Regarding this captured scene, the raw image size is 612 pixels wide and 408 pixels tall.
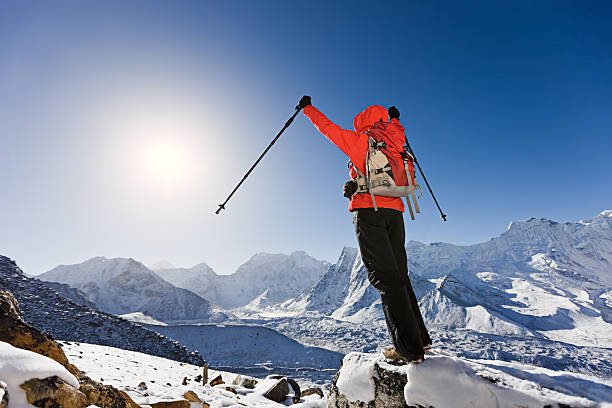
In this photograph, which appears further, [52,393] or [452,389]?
[52,393]

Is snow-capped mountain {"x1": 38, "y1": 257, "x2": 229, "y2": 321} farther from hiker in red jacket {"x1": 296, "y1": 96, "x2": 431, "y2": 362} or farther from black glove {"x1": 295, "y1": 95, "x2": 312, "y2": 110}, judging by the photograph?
black glove {"x1": 295, "y1": 95, "x2": 312, "y2": 110}

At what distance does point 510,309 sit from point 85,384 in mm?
207787

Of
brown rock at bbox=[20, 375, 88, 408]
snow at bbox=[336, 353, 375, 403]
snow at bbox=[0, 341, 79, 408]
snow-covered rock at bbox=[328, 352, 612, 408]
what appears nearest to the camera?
snow-covered rock at bbox=[328, 352, 612, 408]

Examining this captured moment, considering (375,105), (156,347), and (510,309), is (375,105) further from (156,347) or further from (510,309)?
(510,309)

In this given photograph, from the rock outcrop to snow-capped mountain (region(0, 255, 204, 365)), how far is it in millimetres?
33094

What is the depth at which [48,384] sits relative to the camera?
8.48ft

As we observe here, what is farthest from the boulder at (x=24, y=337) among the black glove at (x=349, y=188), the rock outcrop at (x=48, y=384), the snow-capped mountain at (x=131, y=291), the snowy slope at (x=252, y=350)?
the snow-capped mountain at (x=131, y=291)

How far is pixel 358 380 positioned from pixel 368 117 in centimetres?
301

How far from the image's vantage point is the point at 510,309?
522 feet

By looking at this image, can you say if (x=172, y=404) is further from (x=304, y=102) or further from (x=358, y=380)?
(x=304, y=102)

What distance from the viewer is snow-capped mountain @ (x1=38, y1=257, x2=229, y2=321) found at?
152 metres

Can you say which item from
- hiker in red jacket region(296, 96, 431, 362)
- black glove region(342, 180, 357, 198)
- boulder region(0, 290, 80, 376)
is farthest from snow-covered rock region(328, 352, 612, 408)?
boulder region(0, 290, 80, 376)

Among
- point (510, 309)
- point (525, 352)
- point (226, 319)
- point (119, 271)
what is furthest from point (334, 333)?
point (119, 271)

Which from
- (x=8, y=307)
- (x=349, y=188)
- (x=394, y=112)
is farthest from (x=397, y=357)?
(x=8, y=307)
